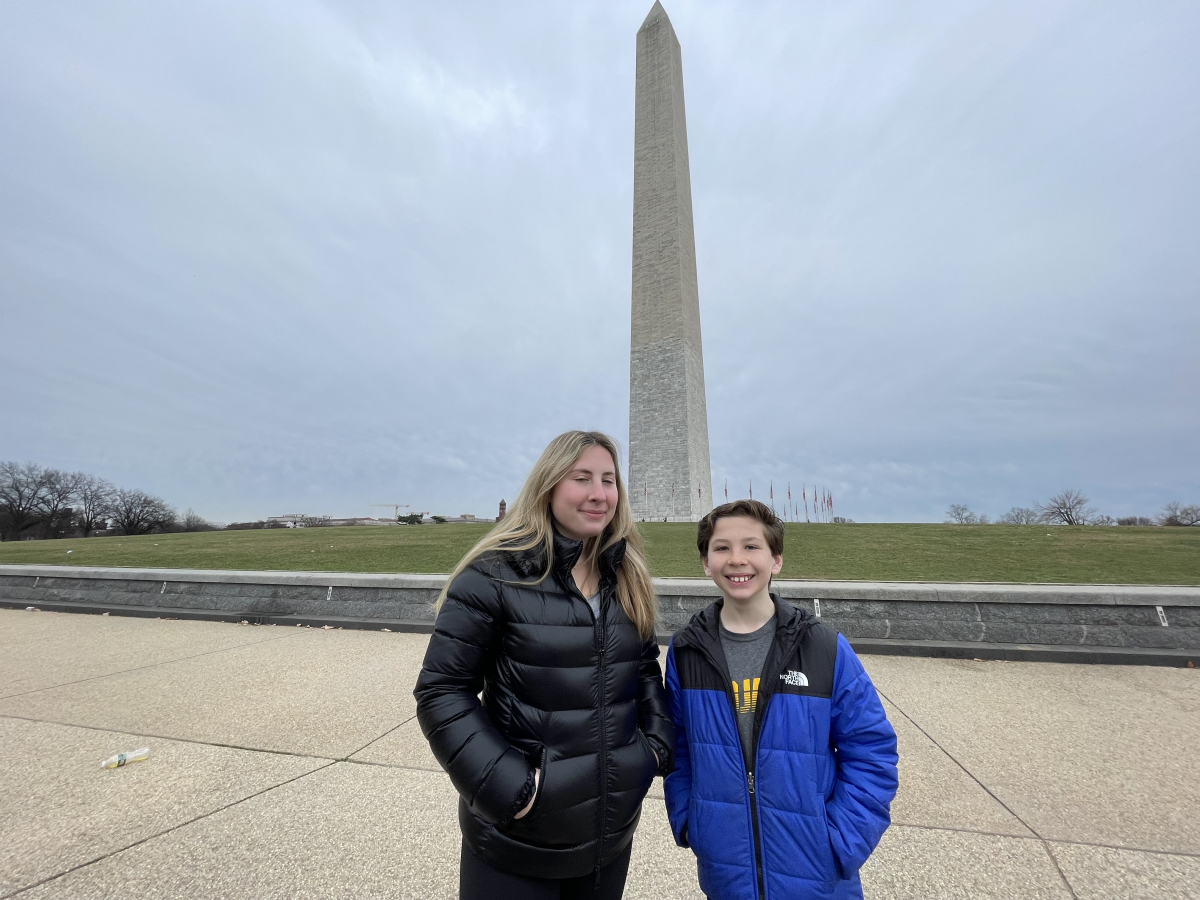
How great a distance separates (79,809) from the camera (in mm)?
2703

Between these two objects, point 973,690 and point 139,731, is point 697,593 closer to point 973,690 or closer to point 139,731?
point 973,690

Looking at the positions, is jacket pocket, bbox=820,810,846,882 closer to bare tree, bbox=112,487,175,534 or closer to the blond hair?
the blond hair

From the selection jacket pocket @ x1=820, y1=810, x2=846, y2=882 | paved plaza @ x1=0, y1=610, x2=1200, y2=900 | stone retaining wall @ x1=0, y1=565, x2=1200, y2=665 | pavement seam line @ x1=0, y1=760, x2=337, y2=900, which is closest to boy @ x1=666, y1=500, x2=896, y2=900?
jacket pocket @ x1=820, y1=810, x2=846, y2=882

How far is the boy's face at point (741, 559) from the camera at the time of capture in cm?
161

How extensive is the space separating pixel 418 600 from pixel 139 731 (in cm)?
327

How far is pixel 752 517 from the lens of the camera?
171 cm

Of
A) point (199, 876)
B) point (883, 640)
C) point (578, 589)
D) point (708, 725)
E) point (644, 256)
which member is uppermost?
point (644, 256)

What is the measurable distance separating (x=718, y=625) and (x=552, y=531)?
628 millimetres

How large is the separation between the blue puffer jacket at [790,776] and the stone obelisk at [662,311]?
20.8m

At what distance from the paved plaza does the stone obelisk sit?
1776 centimetres

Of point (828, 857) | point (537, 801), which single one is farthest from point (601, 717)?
point (828, 857)

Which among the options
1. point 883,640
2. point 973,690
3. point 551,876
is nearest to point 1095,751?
point 973,690

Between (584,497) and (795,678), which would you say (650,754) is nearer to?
(795,678)

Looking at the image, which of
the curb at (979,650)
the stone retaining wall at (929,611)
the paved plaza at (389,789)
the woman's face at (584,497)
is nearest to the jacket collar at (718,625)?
the woman's face at (584,497)
